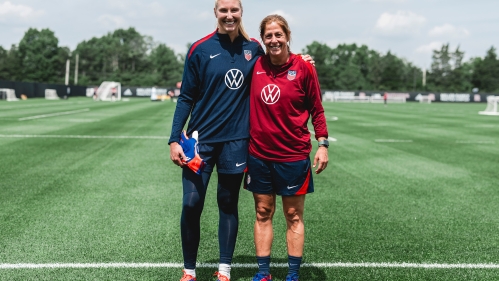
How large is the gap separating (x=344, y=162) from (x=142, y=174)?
4.17 metres

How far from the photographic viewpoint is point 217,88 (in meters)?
3.75

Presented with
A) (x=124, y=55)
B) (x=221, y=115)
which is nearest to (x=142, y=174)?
(x=221, y=115)

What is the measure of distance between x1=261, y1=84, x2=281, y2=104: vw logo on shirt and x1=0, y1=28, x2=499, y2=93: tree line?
327 ft

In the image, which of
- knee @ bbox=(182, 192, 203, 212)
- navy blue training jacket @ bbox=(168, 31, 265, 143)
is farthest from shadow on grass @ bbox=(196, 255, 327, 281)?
navy blue training jacket @ bbox=(168, 31, 265, 143)

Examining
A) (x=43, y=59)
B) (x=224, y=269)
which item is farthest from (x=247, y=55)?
(x=43, y=59)

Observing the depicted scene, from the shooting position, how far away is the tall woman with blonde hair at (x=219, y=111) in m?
3.72

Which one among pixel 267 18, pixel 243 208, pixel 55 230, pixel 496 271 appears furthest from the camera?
pixel 243 208

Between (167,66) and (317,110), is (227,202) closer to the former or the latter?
(317,110)

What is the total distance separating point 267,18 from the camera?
374 cm

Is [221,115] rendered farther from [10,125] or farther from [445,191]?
[10,125]

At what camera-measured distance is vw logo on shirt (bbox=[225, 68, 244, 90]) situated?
147 inches

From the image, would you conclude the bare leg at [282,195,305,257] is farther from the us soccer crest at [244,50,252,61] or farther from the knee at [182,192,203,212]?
the us soccer crest at [244,50,252,61]

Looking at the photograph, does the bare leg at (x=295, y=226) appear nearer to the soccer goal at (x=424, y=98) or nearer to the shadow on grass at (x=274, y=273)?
the shadow on grass at (x=274, y=273)

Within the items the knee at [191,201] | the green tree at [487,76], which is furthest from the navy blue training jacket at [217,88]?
the green tree at [487,76]
